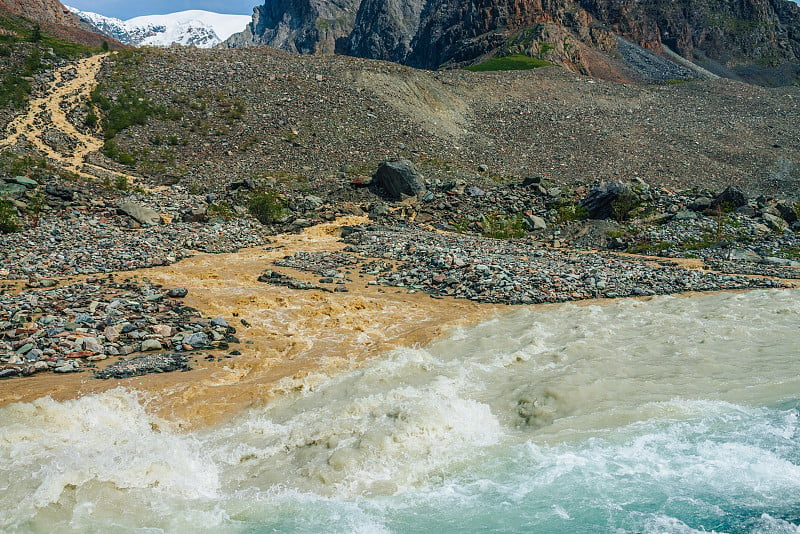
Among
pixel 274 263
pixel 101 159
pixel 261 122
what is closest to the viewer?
A: pixel 274 263

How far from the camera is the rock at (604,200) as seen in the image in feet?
84.9

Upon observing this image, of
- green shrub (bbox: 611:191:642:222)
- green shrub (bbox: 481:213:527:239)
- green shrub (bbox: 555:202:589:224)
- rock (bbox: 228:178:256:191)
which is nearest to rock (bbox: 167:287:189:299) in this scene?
rock (bbox: 228:178:256:191)

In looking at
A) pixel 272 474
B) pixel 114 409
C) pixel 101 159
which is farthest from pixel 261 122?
pixel 272 474

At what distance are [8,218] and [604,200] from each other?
25582 millimetres

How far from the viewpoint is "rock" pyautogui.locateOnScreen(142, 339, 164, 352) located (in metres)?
11.5

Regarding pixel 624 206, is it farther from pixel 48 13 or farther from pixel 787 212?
pixel 48 13

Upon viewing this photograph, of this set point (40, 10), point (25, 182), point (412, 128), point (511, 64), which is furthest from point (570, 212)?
point (40, 10)

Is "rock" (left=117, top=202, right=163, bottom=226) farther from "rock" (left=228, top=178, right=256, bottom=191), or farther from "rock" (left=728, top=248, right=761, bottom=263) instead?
"rock" (left=728, top=248, right=761, bottom=263)

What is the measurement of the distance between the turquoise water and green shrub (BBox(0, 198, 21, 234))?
45.9 ft

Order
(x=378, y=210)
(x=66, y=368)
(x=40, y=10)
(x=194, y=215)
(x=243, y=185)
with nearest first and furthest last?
(x=66, y=368) < (x=194, y=215) < (x=378, y=210) < (x=243, y=185) < (x=40, y=10)

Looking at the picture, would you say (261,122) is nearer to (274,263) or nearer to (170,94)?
(170,94)

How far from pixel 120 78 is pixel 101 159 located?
11112 mm

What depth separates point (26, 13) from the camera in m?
83.6

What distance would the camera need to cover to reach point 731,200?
24.8 meters
